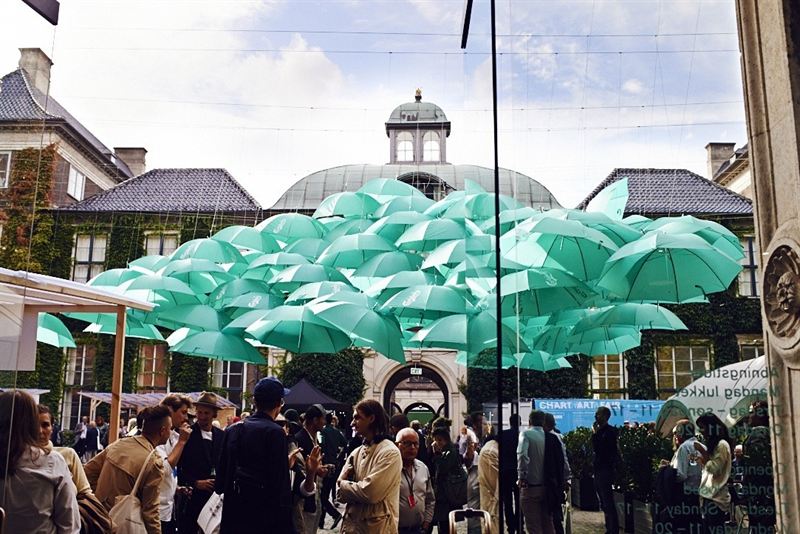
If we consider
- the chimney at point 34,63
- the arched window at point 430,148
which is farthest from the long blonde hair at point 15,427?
the arched window at point 430,148

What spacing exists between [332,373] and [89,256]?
12026 millimetres

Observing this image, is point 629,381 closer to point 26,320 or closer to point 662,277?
point 662,277

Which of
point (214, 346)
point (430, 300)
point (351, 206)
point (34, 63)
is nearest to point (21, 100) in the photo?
point (34, 63)

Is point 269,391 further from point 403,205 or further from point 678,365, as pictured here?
point 403,205

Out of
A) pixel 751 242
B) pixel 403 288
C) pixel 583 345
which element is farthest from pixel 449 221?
pixel 751 242

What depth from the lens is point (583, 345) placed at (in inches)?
237

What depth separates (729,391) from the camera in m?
3.79

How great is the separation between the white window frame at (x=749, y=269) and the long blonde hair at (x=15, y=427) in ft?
11.0

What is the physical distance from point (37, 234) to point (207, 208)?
31539 mm

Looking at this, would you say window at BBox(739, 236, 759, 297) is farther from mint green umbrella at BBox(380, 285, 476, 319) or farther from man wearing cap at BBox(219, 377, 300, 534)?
mint green umbrella at BBox(380, 285, 476, 319)

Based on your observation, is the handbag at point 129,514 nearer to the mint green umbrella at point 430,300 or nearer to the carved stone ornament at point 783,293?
the carved stone ornament at point 783,293

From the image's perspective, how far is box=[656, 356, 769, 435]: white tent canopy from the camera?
376 centimetres

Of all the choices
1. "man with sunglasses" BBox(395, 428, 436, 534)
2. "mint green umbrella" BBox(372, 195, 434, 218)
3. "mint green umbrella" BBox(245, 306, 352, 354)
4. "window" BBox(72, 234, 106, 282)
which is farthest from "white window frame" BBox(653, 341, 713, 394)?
"window" BBox(72, 234, 106, 282)

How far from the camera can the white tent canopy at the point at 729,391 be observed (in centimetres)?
376
